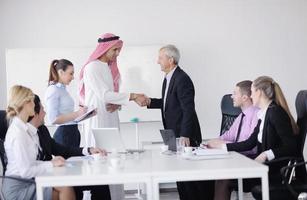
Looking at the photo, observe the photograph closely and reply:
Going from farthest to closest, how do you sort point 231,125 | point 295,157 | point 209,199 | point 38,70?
point 38,70 < point 231,125 < point 209,199 < point 295,157

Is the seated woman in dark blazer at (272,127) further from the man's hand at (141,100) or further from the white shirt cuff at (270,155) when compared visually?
the man's hand at (141,100)

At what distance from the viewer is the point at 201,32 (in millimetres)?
5414

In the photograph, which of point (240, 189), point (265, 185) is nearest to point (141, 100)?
point (240, 189)

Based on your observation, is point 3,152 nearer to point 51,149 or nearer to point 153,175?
point 51,149

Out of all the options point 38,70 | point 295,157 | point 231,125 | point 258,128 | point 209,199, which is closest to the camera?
point 295,157

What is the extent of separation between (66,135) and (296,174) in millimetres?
2135

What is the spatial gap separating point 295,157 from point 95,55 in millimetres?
1734

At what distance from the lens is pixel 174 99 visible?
12.6 feet

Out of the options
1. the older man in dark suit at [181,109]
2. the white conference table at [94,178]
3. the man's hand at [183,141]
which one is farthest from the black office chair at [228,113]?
the white conference table at [94,178]

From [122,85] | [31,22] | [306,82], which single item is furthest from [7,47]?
A: [306,82]

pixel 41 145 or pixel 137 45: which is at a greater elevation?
pixel 137 45

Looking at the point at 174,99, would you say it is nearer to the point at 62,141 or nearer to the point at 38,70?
the point at 62,141

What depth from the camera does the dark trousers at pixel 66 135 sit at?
14.3 feet

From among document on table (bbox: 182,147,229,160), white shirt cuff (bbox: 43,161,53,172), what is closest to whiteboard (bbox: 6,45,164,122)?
document on table (bbox: 182,147,229,160)
